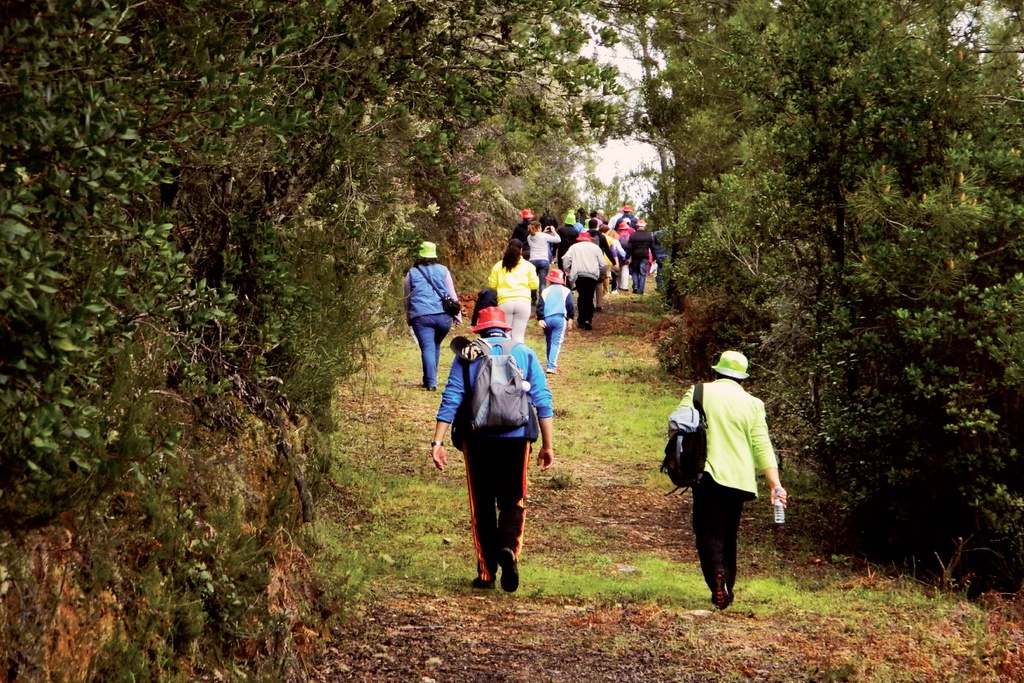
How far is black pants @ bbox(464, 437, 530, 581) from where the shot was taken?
8117 millimetres

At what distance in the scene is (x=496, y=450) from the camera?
8125 millimetres

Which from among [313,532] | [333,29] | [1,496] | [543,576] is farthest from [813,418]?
[1,496]

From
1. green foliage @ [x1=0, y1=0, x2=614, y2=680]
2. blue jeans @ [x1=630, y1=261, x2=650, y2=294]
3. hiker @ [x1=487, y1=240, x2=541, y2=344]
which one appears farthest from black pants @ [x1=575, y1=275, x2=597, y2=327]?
green foliage @ [x1=0, y1=0, x2=614, y2=680]

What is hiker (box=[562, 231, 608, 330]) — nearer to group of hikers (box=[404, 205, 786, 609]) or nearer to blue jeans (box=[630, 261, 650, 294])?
blue jeans (box=[630, 261, 650, 294])

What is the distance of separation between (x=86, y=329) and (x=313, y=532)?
15.1 ft

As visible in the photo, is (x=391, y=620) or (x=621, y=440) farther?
(x=621, y=440)

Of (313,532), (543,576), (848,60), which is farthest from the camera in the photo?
(848,60)

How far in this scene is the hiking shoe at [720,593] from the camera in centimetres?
797

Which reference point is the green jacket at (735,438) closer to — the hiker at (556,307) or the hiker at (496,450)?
the hiker at (496,450)

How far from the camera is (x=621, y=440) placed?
1497cm

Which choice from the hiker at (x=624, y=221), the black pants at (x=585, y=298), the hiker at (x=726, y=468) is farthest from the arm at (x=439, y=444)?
the hiker at (x=624, y=221)

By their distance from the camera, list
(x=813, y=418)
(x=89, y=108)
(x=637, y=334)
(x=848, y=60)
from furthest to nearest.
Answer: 1. (x=637, y=334)
2. (x=813, y=418)
3. (x=848, y=60)
4. (x=89, y=108)

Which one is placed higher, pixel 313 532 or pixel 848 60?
pixel 848 60

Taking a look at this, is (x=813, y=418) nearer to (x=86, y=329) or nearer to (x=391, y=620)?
(x=391, y=620)
